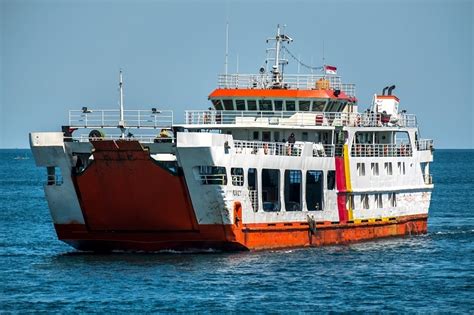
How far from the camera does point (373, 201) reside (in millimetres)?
54469

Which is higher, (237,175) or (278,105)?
(278,105)

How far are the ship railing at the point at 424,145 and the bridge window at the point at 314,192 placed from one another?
7738 mm

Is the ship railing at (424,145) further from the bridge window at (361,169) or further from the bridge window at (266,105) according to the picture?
the bridge window at (266,105)

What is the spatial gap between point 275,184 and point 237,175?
5.43 m

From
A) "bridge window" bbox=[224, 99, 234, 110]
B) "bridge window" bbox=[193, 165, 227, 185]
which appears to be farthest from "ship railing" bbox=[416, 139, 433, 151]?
"bridge window" bbox=[193, 165, 227, 185]

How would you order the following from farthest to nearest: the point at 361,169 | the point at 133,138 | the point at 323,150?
the point at 361,169, the point at 323,150, the point at 133,138

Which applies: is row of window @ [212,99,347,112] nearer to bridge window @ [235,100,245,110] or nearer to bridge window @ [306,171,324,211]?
bridge window @ [235,100,245,110]

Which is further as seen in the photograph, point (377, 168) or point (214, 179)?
point (377, 168)

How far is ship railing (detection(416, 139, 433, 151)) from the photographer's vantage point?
59.2 m

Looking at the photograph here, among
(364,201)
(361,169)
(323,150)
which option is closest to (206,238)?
(323,150)

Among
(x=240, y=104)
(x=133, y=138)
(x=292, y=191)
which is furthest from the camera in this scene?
(x=292, y=191)

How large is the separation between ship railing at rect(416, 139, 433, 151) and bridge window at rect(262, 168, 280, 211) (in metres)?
9.80

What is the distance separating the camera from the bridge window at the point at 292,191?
4981 centimetres

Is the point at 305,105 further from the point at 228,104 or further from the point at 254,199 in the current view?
the point at 254,199
